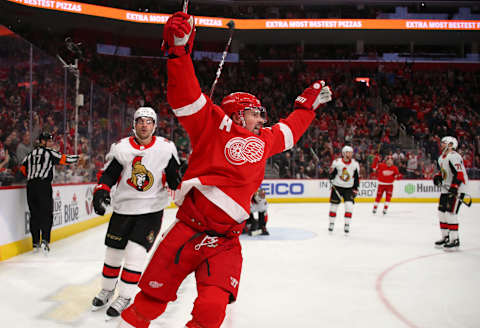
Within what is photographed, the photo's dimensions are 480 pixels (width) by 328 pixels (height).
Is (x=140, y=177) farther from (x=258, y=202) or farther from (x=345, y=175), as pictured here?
(x=345, y=175)

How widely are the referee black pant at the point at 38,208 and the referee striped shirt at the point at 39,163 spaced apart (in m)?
0.08

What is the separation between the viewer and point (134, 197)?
3.29m

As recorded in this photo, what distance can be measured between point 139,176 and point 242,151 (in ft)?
4.96

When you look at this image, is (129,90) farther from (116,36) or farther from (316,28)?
(316,28)

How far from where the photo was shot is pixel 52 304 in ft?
11.8

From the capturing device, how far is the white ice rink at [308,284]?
130 inches

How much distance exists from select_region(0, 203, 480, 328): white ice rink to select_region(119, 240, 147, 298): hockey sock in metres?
0.27

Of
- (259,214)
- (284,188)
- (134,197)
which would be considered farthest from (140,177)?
(284,188)

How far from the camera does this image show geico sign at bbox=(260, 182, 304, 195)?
1417 centimetres

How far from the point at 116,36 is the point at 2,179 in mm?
17103

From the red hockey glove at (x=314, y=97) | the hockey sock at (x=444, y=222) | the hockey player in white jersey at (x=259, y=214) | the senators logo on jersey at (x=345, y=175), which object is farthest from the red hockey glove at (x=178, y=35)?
the senators logo on jersey at (x=345, y=175)

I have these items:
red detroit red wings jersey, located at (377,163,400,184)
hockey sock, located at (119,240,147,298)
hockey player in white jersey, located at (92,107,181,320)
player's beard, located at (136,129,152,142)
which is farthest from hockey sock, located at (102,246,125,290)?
red detroit red wings jersey, located at (377,163,400,184)

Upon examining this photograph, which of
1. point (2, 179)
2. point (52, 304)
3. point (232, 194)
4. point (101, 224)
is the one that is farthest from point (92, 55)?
point (232, 194)

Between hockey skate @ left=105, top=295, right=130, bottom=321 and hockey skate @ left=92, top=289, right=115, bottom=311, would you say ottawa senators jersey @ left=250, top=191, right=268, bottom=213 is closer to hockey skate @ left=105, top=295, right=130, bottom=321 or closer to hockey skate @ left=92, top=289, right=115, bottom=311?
hockey skate @ left=92, top=289, right=115, bottom=311
